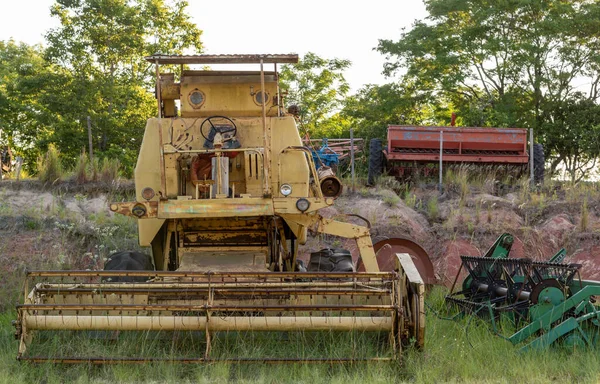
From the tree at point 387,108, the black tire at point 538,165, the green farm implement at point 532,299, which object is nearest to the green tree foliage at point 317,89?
the tree at point 387,108

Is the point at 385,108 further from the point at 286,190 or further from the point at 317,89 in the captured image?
the point at 286,190

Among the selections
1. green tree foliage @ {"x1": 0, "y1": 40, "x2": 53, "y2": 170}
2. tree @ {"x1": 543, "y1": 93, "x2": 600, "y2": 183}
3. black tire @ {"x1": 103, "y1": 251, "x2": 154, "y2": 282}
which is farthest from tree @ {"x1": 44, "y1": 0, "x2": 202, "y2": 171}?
black tire @ {"x1": 103, "y1": 251, "x2": 154, "y2": 282}

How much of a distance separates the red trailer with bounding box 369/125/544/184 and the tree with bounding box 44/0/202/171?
32.8 feet

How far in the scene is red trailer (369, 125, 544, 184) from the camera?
18078mm

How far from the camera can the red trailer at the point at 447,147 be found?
1808 cm

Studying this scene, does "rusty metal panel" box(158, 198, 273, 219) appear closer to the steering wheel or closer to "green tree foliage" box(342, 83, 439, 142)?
the steering wheel

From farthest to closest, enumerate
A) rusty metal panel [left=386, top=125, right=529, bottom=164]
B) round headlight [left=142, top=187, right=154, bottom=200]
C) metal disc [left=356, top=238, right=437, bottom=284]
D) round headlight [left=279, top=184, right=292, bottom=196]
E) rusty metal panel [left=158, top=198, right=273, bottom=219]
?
rusty metal panel [left=386, top=125, right=529, bottom=164] < metal disc [left=356, top=238, right=437, bottom=284] < round headlight [left=142, top=187, right=154, bottom=200] < round headlight [left=279, top=184, right=292, bottom=196] < rusty metal panel [left=158, top=198, right=273, bottom=219]

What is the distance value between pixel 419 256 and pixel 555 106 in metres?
19.6

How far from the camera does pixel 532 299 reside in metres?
7.93

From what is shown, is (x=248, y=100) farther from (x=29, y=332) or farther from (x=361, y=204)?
(x=361, y=204)

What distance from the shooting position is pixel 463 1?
29469 mm

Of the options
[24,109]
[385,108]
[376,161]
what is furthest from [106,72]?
[376,161]

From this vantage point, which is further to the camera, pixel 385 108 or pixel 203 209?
pixel 385 108

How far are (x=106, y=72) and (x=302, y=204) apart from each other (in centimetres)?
2202
